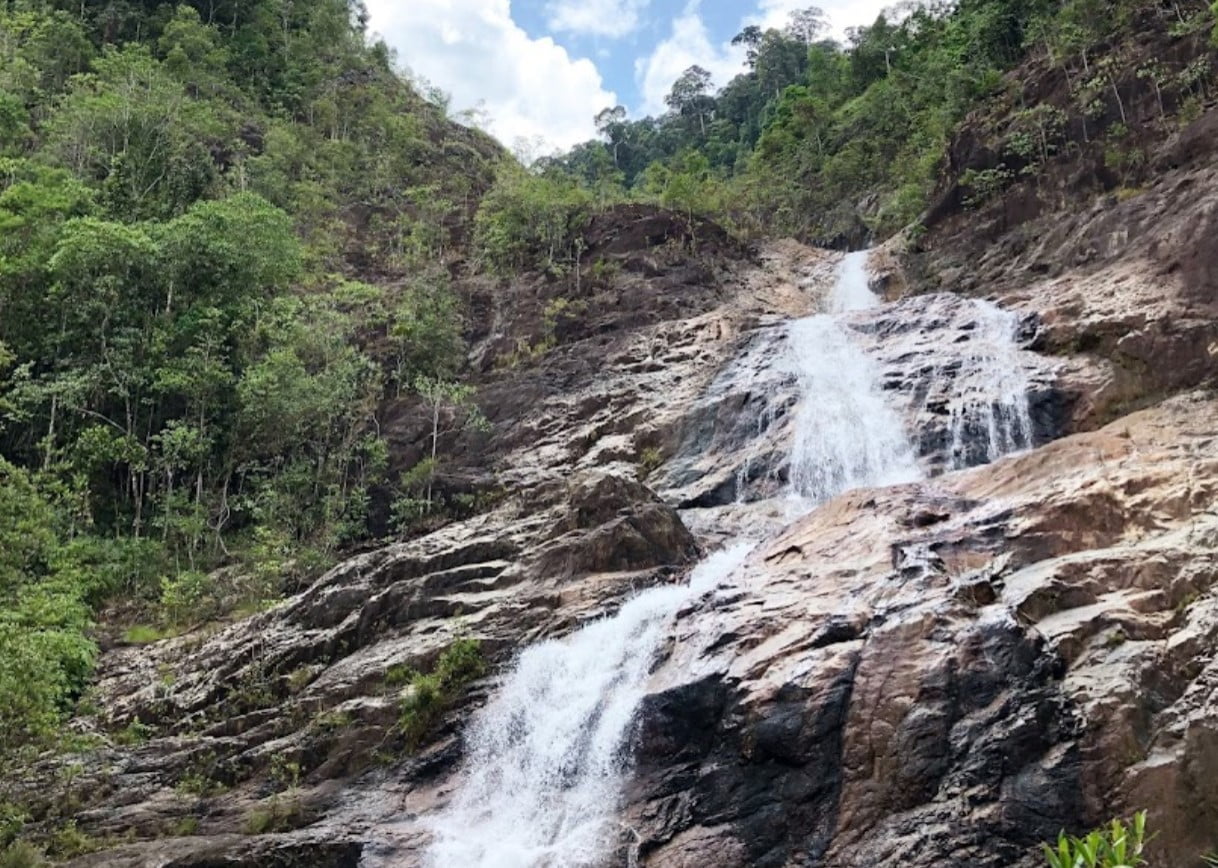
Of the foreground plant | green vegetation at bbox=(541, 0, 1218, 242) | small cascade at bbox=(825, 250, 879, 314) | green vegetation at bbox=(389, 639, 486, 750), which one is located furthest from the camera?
small cascade at bbox=(825, 250, 879, 314)

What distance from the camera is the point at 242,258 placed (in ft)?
90.1

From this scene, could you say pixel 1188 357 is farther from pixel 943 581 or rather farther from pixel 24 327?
pixel 24 327

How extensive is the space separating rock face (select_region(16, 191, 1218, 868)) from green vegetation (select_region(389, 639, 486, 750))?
14 centimetres

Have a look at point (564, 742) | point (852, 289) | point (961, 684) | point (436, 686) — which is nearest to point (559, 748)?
point (564, 742)

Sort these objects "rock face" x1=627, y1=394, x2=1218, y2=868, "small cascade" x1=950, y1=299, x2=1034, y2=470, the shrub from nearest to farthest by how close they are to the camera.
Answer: "rock face" x1=627, y1=394, x2=1218, y2=868 → the shrub → "small cascade" x1=950, y1=299, x2=1034, y2=470

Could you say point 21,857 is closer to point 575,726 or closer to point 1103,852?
point 575,726

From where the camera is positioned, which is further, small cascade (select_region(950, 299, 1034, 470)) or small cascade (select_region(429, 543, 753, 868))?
small cascade (select_region(950, 299, 1034, 470))

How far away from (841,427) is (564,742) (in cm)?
976

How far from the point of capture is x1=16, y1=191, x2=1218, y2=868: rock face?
30.1 feet

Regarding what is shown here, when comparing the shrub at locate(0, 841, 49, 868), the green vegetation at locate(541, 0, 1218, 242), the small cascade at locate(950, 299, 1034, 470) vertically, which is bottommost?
the shrub at locate(0, 841, 49, 868)

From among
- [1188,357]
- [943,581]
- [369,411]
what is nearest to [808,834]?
[943,581]

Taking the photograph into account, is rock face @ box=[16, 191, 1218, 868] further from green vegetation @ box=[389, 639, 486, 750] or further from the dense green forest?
the dense green forest

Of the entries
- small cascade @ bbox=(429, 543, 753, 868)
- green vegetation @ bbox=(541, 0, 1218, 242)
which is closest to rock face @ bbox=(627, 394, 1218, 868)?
small cascade @ bbox=(429, 543, 753, 868)

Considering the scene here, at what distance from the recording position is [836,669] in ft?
34.3
